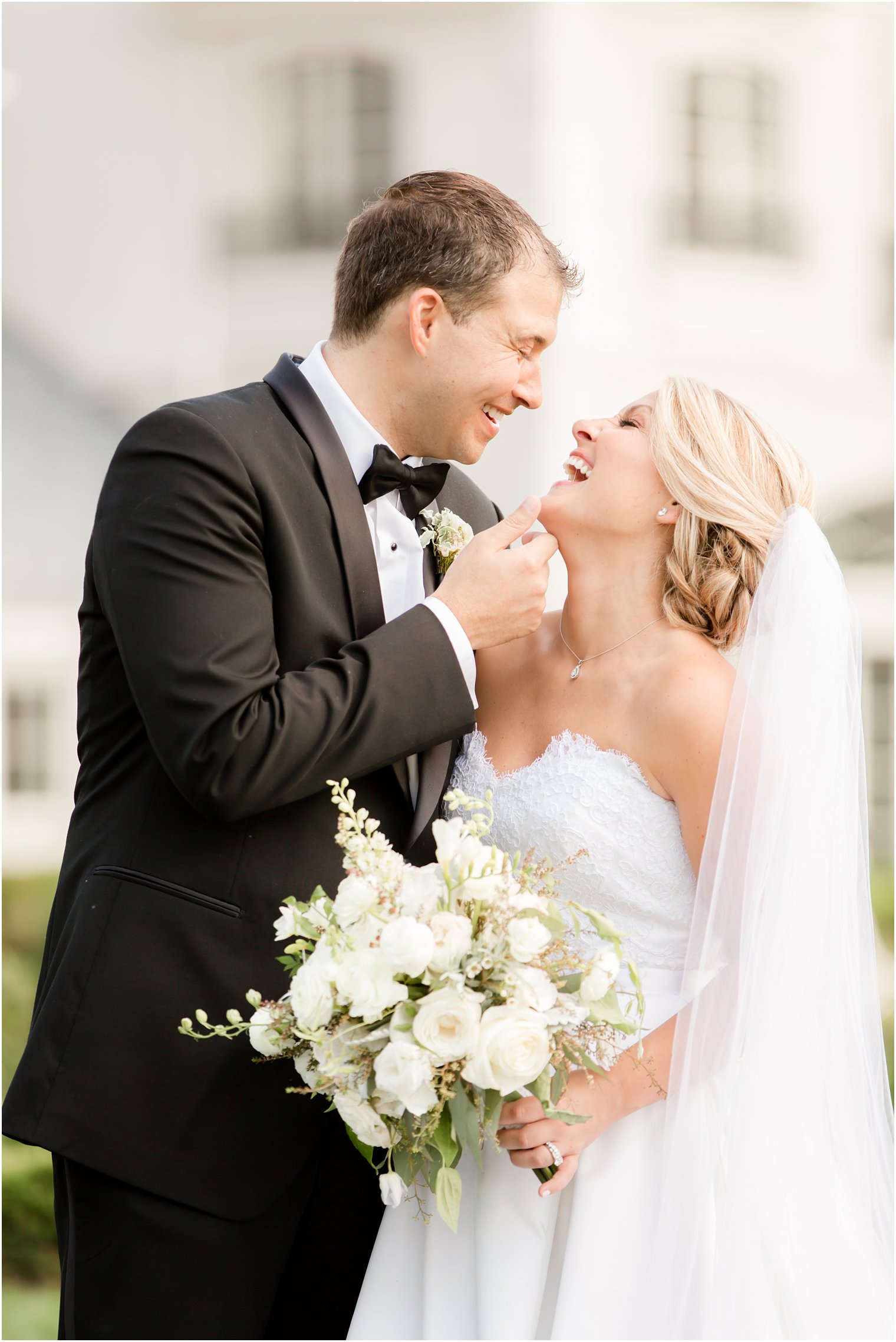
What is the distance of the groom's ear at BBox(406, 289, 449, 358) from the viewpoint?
2822mm

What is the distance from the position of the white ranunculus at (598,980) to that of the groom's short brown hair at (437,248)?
1.50 meters

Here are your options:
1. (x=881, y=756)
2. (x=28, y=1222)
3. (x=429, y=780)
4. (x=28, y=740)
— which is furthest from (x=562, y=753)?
(x=28, y=740)

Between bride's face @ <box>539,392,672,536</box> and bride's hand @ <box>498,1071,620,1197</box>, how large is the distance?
1.31 meters

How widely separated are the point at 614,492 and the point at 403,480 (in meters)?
0.58

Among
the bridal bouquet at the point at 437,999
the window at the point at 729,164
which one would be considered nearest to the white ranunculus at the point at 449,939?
the bridal bouquet at the point at 437,999

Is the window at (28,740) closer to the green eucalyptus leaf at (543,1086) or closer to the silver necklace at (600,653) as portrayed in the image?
the silver necklace at (600,653)

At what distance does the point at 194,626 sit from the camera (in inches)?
88.5

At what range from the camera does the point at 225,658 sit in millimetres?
2248

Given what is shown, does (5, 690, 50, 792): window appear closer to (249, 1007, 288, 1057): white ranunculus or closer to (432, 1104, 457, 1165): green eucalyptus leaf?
(249, 1007, 288, 1057): white ranunculus

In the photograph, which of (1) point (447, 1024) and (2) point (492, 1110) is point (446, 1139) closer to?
(2) point (492, 1110)

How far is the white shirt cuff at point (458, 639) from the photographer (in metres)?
2.42

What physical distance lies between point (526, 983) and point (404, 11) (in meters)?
8.93

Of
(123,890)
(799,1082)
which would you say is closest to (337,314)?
(123,890)

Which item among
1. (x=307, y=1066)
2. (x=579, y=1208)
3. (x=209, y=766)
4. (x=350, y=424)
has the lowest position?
(x=579, y=1208)
